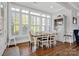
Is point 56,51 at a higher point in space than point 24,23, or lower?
lower

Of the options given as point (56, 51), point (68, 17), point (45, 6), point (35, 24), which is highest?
point (45, 6)

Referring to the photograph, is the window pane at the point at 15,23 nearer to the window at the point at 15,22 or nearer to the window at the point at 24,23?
the window at the point at 15,22

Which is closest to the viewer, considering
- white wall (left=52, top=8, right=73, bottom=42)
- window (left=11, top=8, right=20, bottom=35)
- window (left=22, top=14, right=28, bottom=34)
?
window (left=11, top=8, right=20, bottom=35)

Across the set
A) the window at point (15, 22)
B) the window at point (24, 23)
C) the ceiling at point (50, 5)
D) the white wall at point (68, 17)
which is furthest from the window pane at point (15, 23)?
the white wall at point (68, 17)

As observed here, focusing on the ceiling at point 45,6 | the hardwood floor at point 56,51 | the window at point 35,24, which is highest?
the ceiling at point 45,6

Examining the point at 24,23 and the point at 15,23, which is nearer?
the point at 15,23

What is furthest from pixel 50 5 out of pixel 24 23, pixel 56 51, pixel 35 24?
pixel 56 51

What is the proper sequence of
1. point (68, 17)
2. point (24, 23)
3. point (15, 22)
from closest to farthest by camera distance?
point (15, 22) → point (24, 23) → point (68, 17)

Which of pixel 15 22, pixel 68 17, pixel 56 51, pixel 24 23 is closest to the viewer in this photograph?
pixel 15 22

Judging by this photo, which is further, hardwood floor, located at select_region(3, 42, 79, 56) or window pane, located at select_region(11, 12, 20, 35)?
hardwood floor, located at select_region(3, 42, 79, 56)

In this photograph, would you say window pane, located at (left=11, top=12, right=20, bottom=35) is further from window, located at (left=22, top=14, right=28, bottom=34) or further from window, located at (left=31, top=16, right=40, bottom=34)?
window, located at (left=31, top=16, right=40, bottom=34)

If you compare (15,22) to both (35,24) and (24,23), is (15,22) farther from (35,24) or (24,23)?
(35,24)

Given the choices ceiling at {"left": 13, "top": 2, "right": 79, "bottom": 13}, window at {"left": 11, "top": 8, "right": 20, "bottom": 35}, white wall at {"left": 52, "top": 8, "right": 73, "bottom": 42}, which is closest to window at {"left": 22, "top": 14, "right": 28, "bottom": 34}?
window at {"left": 11, "top": 8, "right": 20, "bottom": 35}

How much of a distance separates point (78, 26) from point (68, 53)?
911mm
